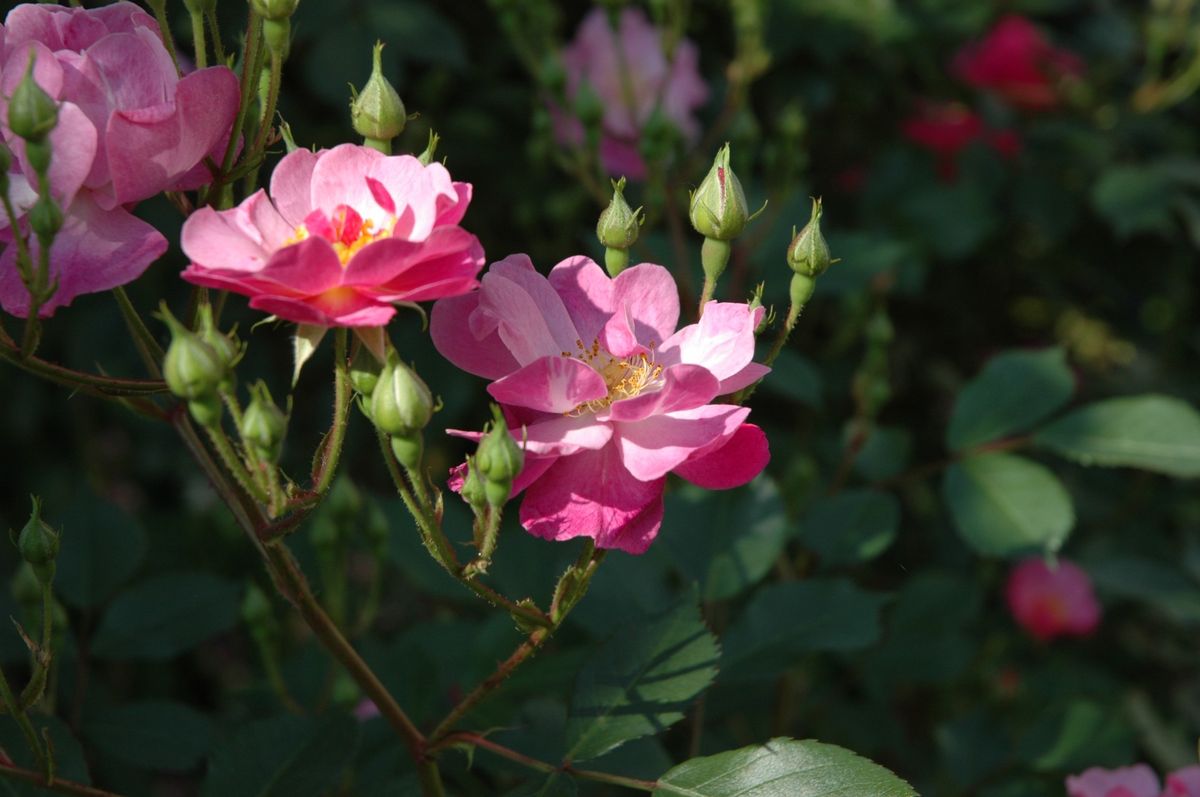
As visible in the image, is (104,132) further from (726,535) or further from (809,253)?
(726,535)

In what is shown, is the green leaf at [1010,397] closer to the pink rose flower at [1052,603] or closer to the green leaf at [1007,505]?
the green leaf at [1007,505]

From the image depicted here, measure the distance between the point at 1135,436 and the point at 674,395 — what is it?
1.00m

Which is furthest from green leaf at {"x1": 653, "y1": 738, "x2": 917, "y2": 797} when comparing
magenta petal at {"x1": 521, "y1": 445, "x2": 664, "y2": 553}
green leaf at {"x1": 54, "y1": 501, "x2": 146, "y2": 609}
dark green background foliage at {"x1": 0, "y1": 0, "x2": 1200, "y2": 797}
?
green leaf at {"x1": 54, "y1": 501, "x2": 146, "y2": 609}

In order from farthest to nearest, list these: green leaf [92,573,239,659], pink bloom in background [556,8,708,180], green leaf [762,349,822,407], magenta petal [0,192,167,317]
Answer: pink bloom in background [556,8,708,180] < green leaf [762,349,822,407] < green leaf [92,573,239,659] < magenta petal [0,192,167,317]

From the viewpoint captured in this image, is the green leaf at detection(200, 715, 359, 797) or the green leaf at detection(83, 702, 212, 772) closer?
the green leaf at detection(200, 715, 359, 797)

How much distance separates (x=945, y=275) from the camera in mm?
2764

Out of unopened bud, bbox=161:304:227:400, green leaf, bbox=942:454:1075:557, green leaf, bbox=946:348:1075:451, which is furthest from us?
green leaf, bbox=946:348:1075:451

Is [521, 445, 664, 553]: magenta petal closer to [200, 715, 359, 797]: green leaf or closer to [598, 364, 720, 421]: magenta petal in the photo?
[598, 364, 720, 421]: magenta petal

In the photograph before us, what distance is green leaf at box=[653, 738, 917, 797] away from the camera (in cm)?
87

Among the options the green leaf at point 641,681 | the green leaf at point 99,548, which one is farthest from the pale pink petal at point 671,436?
the green leaf at point 99,548

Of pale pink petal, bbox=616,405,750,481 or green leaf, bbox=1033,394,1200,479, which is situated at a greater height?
pale pink petal, bbox=616,405,750,481

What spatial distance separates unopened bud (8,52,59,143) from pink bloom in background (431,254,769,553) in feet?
0.90

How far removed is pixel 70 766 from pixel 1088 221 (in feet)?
7.54

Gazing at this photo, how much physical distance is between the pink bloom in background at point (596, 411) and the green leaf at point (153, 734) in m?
0.64
